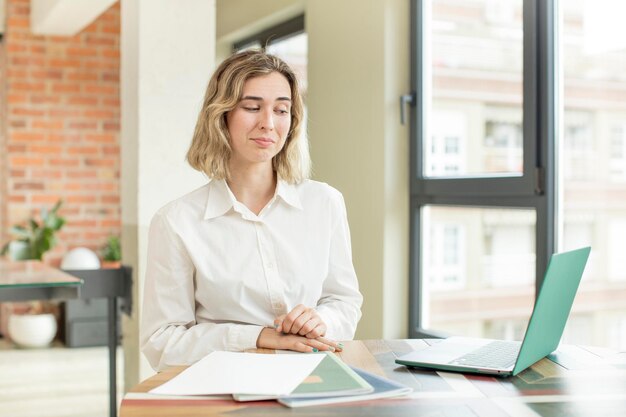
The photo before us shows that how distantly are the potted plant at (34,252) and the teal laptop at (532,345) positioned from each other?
15.0 ft

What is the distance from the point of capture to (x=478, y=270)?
3572 millimetres

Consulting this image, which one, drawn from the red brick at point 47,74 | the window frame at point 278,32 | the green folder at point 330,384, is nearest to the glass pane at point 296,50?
the window frame at point 278,32

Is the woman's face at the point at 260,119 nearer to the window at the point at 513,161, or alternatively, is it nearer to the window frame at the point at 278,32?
the window at the point at 513,161

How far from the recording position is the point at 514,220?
324 centimetres

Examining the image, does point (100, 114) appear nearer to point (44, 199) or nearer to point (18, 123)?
point (18, 123)

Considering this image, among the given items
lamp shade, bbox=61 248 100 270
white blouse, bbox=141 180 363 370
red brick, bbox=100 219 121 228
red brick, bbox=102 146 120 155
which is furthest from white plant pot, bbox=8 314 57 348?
white blouse, bbox=141 180 363 370

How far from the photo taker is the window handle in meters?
3.71

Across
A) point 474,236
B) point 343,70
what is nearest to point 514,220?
point 474,236

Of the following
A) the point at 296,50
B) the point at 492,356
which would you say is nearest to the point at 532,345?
the point at 492,356

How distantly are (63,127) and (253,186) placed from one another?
4456mm

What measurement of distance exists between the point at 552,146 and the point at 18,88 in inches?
169

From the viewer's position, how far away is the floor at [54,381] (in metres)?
4.23

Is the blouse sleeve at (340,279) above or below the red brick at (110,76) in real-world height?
below

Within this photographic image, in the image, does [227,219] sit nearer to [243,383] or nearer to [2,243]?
[243,383]
